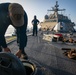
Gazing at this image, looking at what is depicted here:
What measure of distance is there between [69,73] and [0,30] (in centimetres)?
197

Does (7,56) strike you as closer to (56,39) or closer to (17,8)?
(17,8)

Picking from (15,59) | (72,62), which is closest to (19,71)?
(15,59)

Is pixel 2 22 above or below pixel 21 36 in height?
above

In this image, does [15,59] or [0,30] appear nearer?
[15,59]

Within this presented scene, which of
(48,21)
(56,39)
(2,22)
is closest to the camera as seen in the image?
(2,22)

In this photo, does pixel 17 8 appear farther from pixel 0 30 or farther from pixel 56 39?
pixel 56 39

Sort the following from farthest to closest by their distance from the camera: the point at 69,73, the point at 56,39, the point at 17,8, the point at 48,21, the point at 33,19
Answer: the point at 48,21 < the point at 33,19 < the point at 56,39 < the point at 69,73 < the point at 17,8

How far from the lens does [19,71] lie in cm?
242

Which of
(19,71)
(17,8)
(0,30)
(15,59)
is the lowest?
(19,71)

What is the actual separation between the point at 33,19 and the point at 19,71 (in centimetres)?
1336

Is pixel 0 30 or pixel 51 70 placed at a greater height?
pixel 0 30

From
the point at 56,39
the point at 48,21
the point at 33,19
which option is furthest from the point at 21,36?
the point at 48,21

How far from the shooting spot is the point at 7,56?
246 cm

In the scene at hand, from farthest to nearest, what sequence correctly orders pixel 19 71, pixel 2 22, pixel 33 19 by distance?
pixel 33 19 → pixel 2 22 → pixel 19 71
